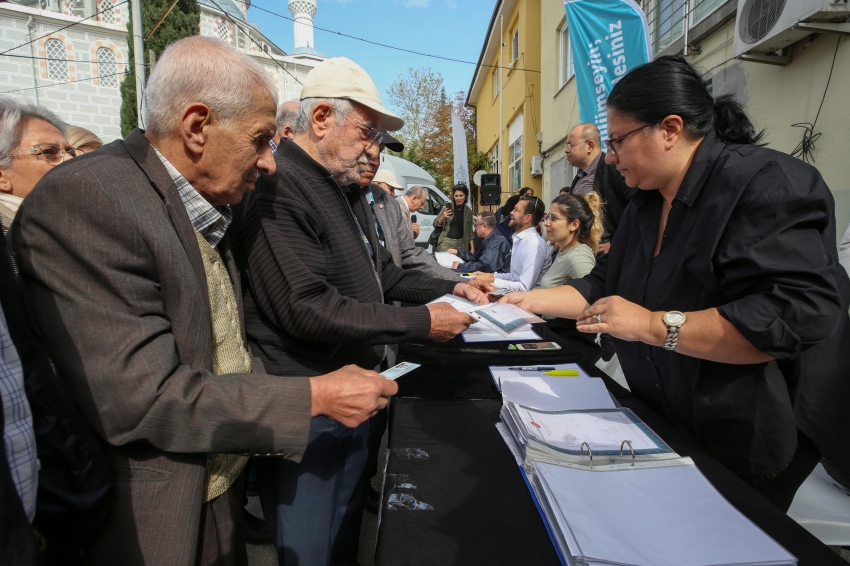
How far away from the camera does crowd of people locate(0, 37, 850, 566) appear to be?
0.90 m

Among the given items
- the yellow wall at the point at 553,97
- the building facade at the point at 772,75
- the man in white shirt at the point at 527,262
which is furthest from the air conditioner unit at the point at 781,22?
the yellow wall at the point at 553,97

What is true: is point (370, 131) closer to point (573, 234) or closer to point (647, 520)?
point (647, 520)

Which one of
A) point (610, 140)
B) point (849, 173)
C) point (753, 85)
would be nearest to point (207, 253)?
point (610, 140)

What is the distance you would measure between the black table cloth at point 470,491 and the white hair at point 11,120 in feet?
6.78

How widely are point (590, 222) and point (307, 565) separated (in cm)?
331

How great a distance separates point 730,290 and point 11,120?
114 inches

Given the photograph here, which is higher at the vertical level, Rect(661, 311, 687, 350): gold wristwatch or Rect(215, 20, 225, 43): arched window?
Rect(215, 20, 225, 43): arched window

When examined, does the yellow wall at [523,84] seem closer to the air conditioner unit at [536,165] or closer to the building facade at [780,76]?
the air conditioner unit at [536,165]

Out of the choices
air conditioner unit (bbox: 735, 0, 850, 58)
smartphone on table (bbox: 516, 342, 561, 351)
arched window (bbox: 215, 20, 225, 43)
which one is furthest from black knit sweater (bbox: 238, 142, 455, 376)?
arched window (bbox: 215, 20, 225, 43)

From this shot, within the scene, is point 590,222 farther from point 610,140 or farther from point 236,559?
point 236,559

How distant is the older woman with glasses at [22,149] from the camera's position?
2.06 metres

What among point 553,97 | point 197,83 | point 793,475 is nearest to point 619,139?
point 793,475

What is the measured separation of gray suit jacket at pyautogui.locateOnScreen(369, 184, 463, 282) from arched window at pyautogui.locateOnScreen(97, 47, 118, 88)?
19817mm

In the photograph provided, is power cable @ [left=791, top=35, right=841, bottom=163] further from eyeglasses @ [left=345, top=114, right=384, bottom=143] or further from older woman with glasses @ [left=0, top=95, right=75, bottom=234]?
older woman with glasses @ [left=0, top=95, right=75, bottom=234]
